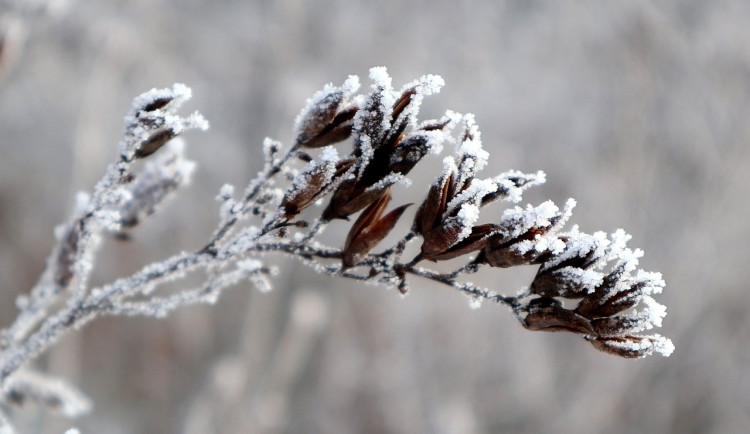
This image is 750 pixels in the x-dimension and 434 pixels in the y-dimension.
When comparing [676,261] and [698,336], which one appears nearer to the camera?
[676,261]

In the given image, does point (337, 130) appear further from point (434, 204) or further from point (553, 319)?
point (553, 319)

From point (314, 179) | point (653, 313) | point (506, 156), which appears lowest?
point (653, 313)

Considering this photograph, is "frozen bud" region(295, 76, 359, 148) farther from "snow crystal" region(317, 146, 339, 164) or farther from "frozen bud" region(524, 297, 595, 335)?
"frozen bud" region(524, 297, 595, 335)

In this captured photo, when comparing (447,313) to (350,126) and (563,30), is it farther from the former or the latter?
(350,126)

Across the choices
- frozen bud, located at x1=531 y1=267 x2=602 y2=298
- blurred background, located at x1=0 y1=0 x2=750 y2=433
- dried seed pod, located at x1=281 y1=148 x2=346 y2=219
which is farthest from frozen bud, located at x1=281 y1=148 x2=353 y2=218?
blurred background, located at x1=0 y1=0 x2=750 y2=433

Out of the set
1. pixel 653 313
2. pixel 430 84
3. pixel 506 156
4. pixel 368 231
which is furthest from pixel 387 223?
pixel 506 156

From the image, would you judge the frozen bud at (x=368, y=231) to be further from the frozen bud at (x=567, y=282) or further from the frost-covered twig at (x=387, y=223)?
the frozen bud at (x=567, y=282)

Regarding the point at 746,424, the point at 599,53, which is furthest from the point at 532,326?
the point at 746,424
